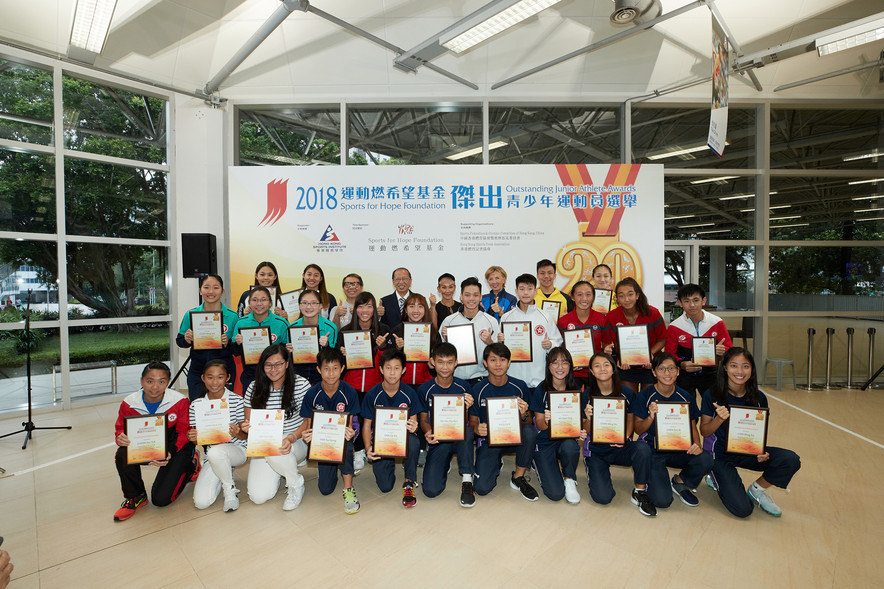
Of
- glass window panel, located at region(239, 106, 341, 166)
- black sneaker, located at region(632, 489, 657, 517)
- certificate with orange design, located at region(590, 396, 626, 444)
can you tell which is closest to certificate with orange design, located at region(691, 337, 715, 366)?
certificate with orange design, located at region(590, 396, 626, 444)

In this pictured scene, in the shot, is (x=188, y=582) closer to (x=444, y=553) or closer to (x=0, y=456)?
(x=444, y=553)

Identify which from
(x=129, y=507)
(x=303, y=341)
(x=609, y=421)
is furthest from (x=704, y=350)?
(x=129, y=507)

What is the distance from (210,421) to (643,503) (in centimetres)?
285

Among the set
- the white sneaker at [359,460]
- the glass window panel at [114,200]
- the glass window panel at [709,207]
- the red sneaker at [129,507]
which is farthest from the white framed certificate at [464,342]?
the glass window panel at [114,200]

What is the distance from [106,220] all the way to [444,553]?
19.1ft

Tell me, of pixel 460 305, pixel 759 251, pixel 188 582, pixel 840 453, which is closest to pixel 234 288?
pixel 460 305

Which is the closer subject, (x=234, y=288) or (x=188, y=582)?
(x=188, y=582)

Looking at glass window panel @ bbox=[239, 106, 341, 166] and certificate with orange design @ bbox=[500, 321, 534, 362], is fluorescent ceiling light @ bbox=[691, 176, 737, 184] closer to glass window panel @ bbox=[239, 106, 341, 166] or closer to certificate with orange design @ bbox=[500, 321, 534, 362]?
certificate with orange design @ bbox=[500, 321, 534, 362]

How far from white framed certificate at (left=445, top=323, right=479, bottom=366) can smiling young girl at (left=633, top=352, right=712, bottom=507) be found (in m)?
1.24

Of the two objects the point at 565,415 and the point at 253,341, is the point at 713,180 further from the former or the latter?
the point at 253,341

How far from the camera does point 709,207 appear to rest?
6.47 metres

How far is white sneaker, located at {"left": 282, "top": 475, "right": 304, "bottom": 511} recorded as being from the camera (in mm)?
2801

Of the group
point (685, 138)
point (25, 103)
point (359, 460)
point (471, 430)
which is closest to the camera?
point (471, 430)

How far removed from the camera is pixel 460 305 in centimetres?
A: 411
